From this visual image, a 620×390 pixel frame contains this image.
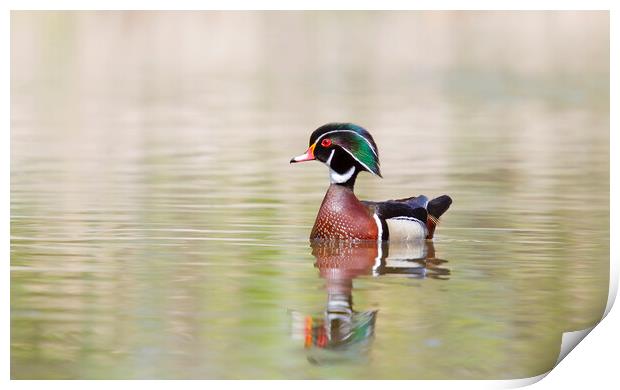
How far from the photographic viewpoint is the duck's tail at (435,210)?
8686 mm

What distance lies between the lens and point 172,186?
1032 cm

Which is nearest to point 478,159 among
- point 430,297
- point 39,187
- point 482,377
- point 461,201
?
point 461,201

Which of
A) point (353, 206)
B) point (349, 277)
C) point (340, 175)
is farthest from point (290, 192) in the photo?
point (349, 277)

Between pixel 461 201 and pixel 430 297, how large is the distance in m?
2.99

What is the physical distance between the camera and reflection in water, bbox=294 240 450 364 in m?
6.02

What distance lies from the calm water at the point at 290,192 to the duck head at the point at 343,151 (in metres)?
0.43

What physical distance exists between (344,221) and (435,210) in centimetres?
63

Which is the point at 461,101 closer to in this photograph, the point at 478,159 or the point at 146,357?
the point at 478,159

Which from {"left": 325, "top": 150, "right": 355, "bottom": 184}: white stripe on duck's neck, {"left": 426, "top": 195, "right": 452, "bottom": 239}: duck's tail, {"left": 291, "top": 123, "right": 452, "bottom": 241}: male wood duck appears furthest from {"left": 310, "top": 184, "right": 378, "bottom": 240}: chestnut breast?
{"left": 426, "top": 195, "right": 452, "bottom": 239}: duck's tail

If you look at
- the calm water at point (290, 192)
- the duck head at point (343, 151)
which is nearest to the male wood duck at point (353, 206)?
the duck head at point (343, 151)

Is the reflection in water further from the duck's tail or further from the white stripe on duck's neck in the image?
the white stripe on duck's neck

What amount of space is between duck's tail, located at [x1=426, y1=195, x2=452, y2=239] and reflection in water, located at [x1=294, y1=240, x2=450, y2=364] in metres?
0.19

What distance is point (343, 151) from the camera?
8672mm

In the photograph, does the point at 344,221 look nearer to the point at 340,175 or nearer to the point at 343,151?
the point at 340,175
